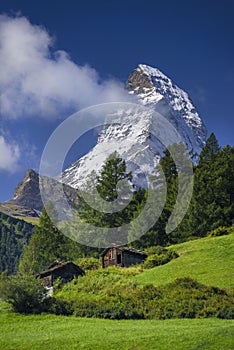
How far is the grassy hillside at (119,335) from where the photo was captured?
58.9 feet

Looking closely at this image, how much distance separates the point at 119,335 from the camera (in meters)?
19.8

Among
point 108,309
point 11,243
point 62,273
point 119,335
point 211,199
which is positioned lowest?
point 119,335

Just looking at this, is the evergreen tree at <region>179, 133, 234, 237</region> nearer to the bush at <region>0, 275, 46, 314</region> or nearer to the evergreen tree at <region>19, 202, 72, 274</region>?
the evergreen tree at <region>19, 202, 72, 274</region>

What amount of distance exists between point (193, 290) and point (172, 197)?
33.0m

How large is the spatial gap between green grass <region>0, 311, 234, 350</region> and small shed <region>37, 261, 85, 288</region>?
1953cm

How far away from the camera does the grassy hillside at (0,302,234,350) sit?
58.9ft

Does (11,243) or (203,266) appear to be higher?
(11,243)

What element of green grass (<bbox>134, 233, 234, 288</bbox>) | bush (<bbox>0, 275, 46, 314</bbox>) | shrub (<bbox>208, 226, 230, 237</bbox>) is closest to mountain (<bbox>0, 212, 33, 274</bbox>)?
shrub (<bbox>208, 226, 230, 237</bbox>)

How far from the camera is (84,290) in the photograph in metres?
36.9

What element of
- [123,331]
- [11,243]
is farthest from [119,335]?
[11,243]

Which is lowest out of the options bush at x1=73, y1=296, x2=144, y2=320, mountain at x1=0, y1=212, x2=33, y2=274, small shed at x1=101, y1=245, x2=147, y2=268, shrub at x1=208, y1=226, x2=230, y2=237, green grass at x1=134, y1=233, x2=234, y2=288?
bush at x1=73, y1=296, x2=144, y2=320

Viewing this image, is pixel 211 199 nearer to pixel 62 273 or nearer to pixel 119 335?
pixel 62 273

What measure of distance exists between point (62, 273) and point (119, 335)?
25782 mm

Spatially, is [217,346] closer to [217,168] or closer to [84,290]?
[84,290]
